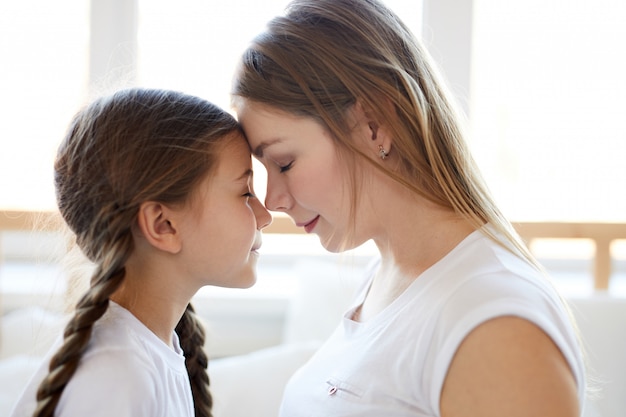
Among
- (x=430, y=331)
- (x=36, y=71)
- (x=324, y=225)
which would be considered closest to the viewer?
(x=430, y=331)

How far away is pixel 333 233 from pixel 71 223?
398mm

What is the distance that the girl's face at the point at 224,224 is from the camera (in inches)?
40.9

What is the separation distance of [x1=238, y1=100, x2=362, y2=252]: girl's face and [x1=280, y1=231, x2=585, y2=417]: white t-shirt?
0.17m

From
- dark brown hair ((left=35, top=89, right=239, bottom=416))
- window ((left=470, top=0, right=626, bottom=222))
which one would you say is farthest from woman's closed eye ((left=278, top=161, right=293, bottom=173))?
window ((left=470, top=0, right=626, bottom=222))

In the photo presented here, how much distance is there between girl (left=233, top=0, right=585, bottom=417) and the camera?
92cm

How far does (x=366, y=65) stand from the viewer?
103cm

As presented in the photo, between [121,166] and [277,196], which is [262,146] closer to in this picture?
[277,196]

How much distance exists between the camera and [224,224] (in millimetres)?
1057

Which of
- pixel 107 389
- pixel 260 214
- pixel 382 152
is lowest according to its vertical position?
pixel 107 389

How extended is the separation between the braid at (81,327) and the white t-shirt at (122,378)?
2cm

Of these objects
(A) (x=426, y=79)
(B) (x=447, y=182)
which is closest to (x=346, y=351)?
(B) (x=447, y=182)

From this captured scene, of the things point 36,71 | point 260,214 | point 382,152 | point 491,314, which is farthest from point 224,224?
point 36,71

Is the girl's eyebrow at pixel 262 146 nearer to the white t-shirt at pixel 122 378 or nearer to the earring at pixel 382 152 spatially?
the earring at pixel 382 152

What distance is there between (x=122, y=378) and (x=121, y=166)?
28 centimetres
